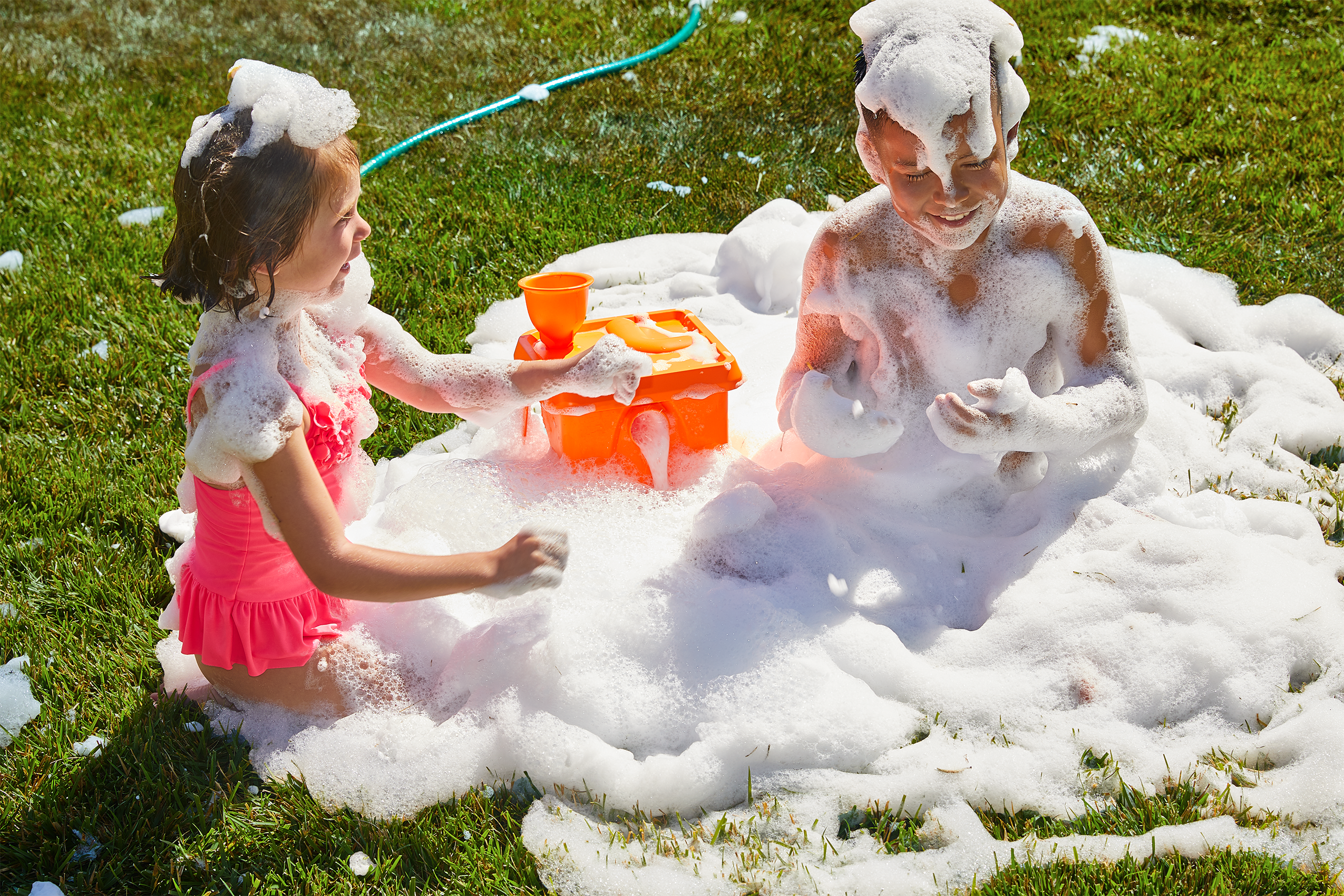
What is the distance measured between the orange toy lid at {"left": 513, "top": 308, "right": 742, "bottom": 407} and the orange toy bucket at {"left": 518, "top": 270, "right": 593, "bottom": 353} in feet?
0.15

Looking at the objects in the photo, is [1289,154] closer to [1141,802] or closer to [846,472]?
[846,472]

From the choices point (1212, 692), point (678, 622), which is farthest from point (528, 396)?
point (1212, 692)

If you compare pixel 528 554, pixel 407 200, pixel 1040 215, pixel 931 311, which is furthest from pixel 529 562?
pixel 407 200

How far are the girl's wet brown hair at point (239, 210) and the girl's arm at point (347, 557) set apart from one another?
32 cm

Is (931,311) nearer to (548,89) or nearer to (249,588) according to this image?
(249,588)

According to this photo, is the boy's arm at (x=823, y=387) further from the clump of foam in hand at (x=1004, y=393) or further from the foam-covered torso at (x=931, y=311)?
the clump of foam in hand at (x=1004, y=393)

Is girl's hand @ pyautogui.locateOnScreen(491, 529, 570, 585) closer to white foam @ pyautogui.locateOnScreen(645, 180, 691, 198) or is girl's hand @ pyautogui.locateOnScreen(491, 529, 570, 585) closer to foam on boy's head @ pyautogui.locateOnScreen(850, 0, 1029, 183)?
foam on boy's head @ pyautogui.locateOnScreen(850, 0, 1029, 183)

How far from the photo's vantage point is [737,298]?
387 cm

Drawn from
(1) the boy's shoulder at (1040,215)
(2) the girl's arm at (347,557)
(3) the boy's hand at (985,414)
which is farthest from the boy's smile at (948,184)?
(2) the girl's arm at (347,557)

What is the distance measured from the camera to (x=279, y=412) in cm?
199

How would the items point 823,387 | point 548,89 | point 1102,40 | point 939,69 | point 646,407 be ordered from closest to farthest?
point 939,69
point 823,387
point 646,407
point 548,89
point 1102,40

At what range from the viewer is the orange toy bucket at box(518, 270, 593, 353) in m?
2.61

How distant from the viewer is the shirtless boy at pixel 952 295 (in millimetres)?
2193

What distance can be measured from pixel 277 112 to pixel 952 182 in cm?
134
